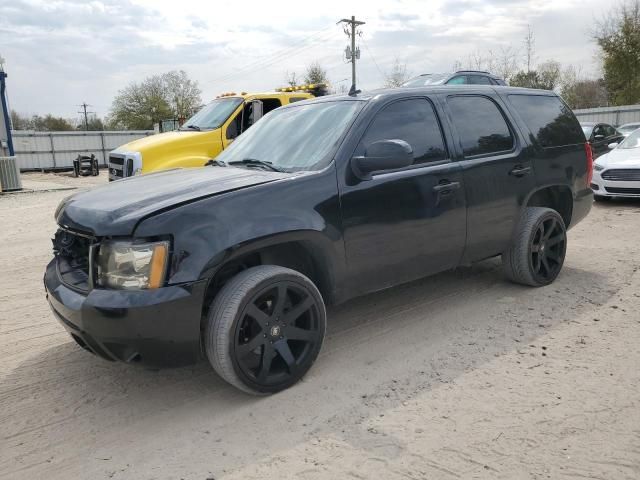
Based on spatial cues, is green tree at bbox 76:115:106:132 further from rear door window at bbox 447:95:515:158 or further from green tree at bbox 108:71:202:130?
rear door window at bbox 447:95:515:158

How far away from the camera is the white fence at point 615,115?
2592 cm

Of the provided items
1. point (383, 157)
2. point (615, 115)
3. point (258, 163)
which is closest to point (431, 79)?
point (258, 163)

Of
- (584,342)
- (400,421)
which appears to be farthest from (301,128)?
(584,342)

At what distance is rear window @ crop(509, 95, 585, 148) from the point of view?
489 centimetres

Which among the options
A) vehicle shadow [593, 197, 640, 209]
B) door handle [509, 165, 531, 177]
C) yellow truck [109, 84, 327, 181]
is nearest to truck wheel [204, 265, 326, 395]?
door handle [509, 165, 531, 177]

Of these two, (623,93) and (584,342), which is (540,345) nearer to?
(584,342)

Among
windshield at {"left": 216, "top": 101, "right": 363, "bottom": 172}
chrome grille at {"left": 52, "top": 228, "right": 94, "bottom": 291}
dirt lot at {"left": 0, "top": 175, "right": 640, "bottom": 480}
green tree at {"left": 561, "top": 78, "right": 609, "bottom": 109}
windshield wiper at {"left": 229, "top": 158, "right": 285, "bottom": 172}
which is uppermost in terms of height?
green tree at {"left": 561, "top": 78, "right": 609, "bottom": 109}

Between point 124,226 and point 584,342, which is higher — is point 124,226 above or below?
above

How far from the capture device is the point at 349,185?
3549 millimetres

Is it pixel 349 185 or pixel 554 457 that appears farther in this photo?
pixel 349 185

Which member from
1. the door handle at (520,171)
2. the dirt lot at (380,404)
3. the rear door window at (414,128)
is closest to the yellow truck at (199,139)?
the dirt lot at (380,404)

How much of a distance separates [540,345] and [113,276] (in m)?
2.89

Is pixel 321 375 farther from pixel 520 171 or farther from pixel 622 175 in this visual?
pixel 622 175

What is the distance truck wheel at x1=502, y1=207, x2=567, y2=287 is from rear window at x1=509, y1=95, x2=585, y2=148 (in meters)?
0.69
